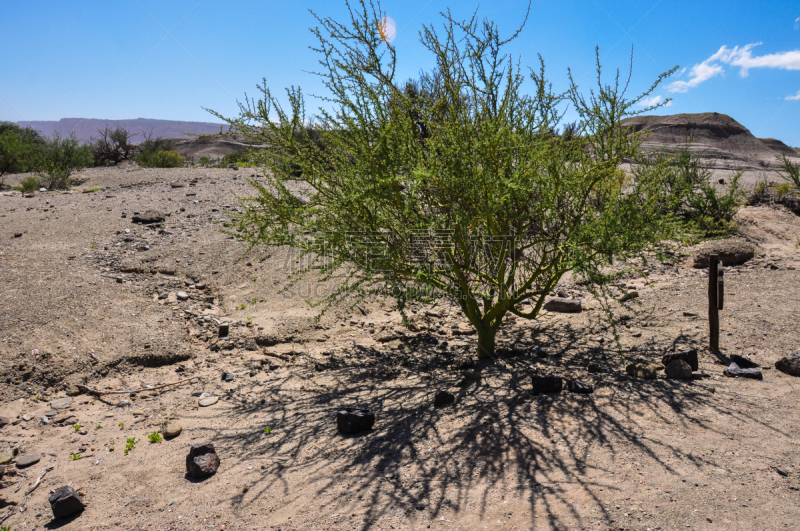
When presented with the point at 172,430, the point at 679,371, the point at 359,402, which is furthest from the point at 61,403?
the point at 679,371

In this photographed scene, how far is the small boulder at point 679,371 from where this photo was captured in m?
4.02

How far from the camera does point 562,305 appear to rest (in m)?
6.53

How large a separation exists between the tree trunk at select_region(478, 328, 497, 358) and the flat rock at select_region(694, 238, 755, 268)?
416cm

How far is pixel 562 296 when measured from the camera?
7090 millimetres

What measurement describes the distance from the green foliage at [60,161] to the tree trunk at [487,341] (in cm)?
1233

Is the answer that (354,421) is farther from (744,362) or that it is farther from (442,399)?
(744,362)

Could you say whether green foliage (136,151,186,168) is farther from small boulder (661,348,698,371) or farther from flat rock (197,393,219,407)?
small boulder (661,348,698,371)

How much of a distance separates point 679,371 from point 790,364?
0.89 meters

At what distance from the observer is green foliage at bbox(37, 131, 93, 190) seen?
12.9 metres

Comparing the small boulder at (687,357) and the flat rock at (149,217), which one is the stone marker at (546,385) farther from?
the flat rock at (149,217)

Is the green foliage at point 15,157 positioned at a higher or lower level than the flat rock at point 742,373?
higher

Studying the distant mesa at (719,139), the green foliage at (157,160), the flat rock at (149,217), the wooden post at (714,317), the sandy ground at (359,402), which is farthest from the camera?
the distant mesa at (719,139)

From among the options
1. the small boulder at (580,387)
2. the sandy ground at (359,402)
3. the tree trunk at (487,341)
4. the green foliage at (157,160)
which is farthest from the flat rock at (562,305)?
the green foliage at (157,160)

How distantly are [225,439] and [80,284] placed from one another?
11.4ft
